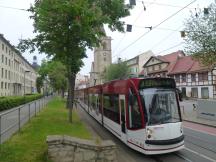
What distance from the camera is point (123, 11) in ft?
66.0

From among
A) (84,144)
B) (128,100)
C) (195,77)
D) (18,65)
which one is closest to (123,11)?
(128,100)

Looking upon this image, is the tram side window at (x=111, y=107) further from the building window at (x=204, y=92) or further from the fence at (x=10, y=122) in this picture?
the building window at (x=204, y=92)

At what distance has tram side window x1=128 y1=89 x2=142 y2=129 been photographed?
10.6 metres

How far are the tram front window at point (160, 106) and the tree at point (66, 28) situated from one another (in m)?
5.15

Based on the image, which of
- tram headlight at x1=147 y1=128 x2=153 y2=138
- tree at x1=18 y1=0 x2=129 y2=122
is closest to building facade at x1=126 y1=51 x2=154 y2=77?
tree at x1=18 y1=0 x2=129 y2=122

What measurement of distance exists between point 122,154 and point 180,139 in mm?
2186

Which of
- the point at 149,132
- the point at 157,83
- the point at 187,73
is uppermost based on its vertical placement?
the point at 187,73

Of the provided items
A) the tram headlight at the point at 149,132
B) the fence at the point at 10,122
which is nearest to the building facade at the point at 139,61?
the fence at the point at 10,122

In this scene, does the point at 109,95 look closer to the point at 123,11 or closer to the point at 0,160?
the point at 123,11

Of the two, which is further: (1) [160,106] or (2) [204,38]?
(2) [204,38]

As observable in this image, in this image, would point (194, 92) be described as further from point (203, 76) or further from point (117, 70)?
point (117, 70)

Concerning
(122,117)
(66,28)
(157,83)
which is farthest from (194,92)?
(157,83)

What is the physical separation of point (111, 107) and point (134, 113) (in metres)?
4.19

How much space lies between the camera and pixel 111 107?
49.2 ft
